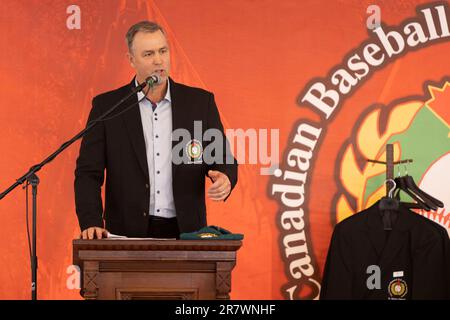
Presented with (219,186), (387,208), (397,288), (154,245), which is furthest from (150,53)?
(397,288)

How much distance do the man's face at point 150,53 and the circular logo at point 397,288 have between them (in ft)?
6.10

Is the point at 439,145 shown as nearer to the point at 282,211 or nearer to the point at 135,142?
the point at 282,211

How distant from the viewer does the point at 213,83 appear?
554 centimetres

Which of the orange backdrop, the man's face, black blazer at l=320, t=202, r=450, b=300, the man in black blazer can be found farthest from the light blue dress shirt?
black blazer at l=320, t=202, r=450, b=300

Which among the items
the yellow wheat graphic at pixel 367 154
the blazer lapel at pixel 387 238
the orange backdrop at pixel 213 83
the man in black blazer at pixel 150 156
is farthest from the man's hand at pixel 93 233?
the yellow wheat graphic at pixel 367 154

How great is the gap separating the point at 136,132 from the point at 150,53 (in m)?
0.39

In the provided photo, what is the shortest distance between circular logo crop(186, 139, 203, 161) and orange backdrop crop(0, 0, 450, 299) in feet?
4.28

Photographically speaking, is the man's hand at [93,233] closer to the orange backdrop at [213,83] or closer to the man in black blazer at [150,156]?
the man in black blazer at [150,156]

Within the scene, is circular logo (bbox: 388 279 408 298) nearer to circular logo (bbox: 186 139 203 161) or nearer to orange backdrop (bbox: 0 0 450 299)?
orange backdrop (bbox: 0 0 450 299)

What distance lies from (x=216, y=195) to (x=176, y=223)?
543 millimetres

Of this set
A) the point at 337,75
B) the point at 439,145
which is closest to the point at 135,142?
the point at 337,75

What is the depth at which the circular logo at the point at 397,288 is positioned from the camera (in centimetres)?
510

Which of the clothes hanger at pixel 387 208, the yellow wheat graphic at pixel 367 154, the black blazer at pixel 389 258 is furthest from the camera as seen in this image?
the yellow wheat graphic at pixel 367 154
